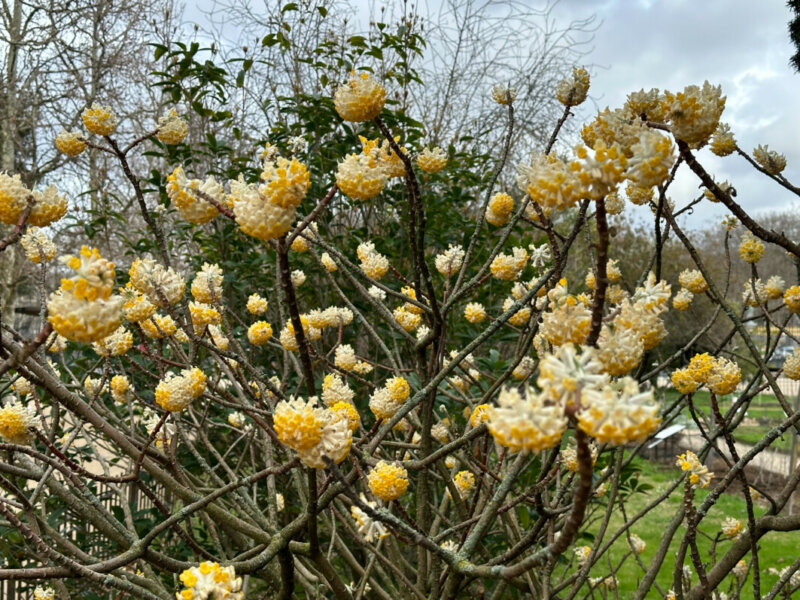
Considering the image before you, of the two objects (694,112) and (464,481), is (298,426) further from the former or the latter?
(464,481)

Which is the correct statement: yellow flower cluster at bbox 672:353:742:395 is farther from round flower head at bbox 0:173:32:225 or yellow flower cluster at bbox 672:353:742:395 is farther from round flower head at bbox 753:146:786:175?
round flower head at bbox 0:173:32:225

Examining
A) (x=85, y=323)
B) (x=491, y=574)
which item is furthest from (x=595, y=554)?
(x=85, y=323)

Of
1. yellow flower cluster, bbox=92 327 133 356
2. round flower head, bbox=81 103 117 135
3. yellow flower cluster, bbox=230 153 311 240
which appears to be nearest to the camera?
yellow flower cluster, bbox=230 153 311 240

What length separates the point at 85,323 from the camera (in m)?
0.67

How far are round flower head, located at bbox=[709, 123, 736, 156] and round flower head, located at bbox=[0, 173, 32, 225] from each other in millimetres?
1376

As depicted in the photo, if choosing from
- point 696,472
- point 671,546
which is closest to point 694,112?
point 696,472

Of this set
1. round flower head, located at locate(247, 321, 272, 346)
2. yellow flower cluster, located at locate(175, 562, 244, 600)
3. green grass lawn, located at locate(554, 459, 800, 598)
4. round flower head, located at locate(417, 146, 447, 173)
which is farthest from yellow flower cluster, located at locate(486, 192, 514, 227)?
green grass lawn, located at locate(554, 459, 800, 598)

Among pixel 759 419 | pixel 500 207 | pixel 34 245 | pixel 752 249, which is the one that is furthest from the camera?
pixel 759 419

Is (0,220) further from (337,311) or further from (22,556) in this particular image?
(22,556)

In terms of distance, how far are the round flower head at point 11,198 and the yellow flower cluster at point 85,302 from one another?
366 mm

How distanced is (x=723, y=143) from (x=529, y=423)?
1.13 m

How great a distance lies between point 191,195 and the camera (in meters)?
0.90

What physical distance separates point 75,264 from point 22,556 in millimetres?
2426

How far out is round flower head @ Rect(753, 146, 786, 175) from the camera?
57.8 inches
